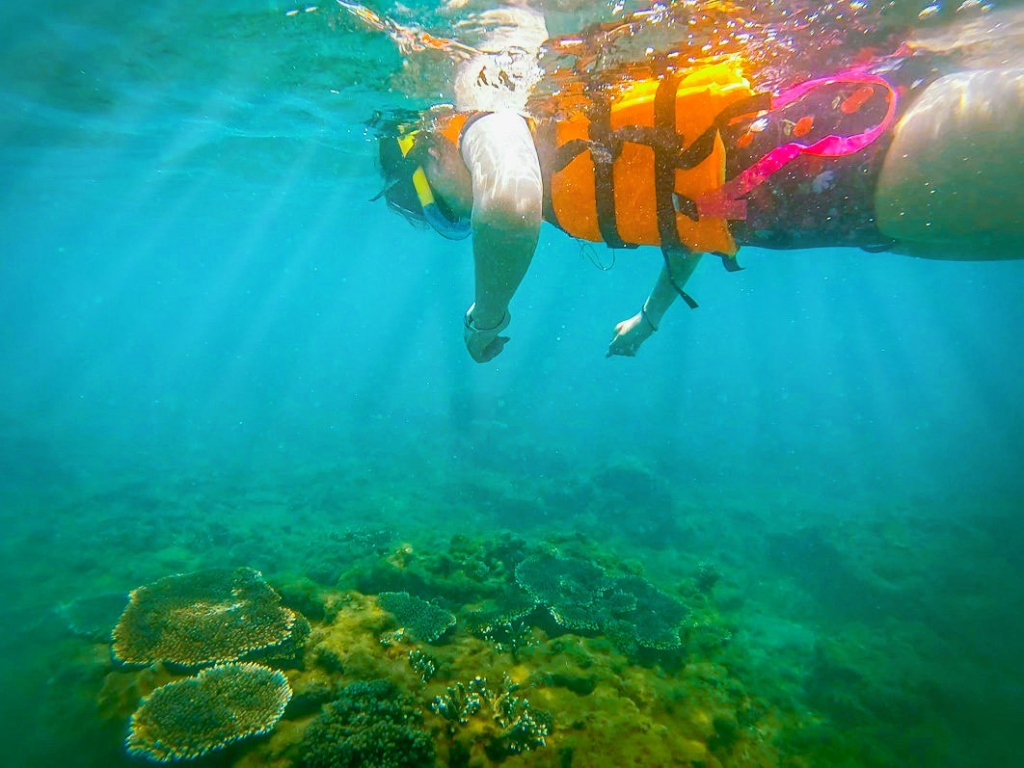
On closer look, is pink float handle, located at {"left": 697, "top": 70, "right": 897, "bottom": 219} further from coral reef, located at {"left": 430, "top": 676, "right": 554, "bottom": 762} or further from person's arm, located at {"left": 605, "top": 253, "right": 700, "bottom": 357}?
coral reef, located at {"left": 430, "top": 676, "right": 554, "bottom": 762}

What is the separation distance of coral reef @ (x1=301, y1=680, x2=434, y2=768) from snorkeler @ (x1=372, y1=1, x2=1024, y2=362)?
2.88 m

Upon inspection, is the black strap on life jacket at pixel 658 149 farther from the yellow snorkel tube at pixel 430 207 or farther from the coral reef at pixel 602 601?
the coral reef at pixel 602 601

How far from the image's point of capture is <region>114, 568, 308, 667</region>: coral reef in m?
4.48

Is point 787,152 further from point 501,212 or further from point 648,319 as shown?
point 648,319

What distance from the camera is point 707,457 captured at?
23.5 metres

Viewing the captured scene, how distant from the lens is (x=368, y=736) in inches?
136

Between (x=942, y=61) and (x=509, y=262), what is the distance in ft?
25.2

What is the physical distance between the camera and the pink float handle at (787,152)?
6.41 ft

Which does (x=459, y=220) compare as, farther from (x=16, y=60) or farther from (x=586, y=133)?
(x=16, y=60)

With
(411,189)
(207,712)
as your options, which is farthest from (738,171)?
(207,712)

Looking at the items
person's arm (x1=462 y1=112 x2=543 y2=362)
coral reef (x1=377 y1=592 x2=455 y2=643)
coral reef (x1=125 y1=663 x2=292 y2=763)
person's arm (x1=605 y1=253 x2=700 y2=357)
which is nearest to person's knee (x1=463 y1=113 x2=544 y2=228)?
person's arm (x1=462 y1=112 x2=543 y2=362)

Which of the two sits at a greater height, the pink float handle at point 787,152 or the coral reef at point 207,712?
the pink float handle at point 787,152

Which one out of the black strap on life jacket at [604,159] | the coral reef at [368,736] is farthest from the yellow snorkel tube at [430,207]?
the coral reef at [368,736]

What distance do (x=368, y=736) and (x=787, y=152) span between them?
435 centimetres
